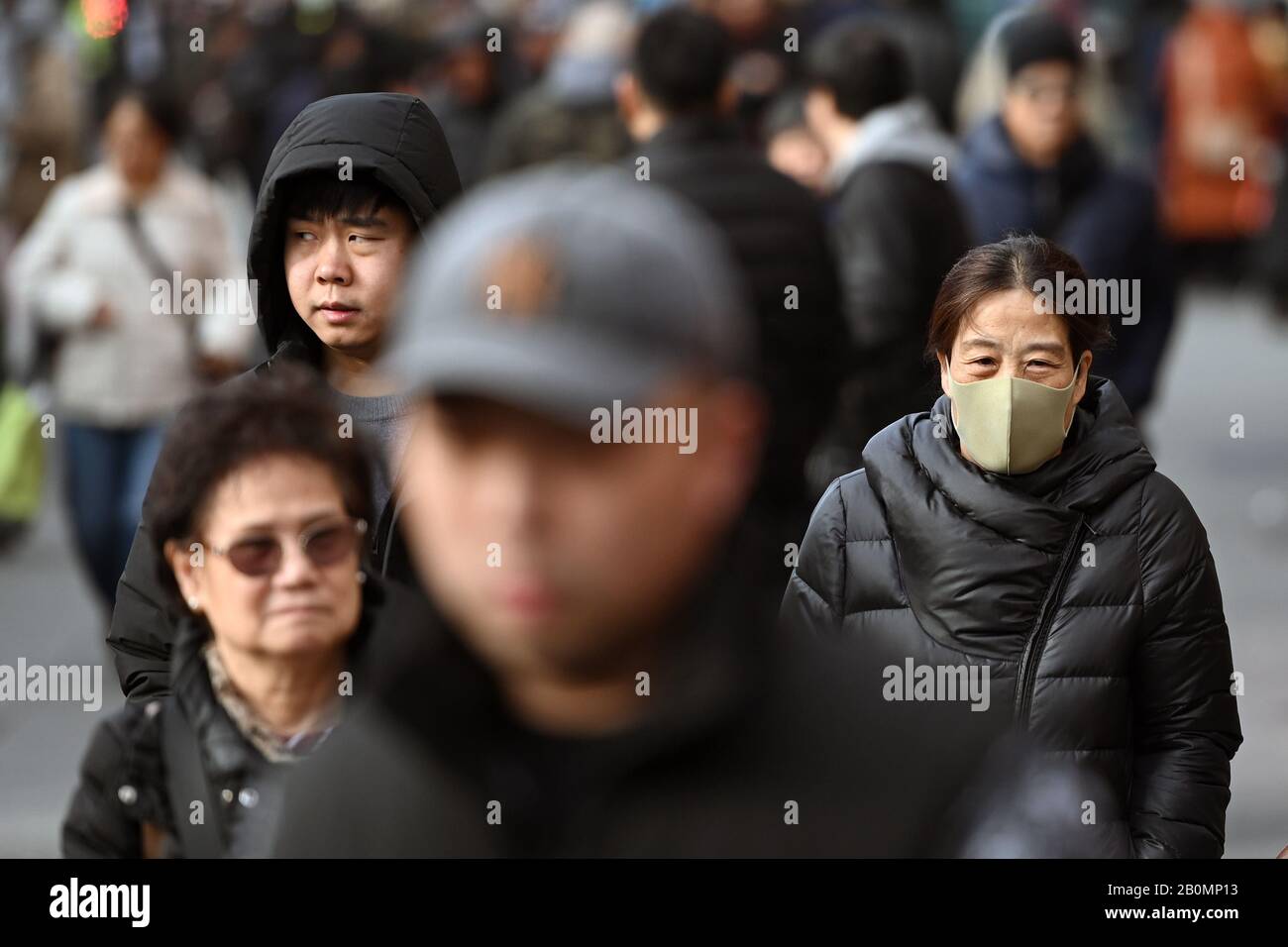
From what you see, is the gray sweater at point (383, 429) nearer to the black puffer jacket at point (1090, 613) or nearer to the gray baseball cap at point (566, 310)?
the black puffer jacket at point (1090, 613)

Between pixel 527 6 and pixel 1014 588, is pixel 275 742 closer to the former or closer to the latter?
pixel 1014 588

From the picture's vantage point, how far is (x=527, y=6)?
15820mm

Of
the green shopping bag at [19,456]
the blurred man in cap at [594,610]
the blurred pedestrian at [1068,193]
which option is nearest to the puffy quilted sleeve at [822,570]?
the blurred man in cap at [594,610]

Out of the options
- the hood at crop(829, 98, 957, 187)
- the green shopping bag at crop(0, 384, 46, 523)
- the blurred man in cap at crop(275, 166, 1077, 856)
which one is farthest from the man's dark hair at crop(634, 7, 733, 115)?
the blurred man in cap at crop(275, 166, 1077, 856)

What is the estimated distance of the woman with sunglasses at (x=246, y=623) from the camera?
3.03m

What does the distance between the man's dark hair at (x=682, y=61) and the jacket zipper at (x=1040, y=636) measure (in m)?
2.92

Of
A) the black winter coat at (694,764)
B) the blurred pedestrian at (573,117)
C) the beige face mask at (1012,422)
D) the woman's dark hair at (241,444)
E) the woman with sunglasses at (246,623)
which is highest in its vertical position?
the blurred pedestrian at (573,117)

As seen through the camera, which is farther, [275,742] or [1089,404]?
[1089,404]

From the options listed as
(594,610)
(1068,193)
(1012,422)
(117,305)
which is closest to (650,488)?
(594,610)

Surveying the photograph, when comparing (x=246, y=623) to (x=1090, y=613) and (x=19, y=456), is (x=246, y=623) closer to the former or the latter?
(x=1090, y=613)

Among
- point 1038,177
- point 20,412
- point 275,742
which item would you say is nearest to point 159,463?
point 275,742
